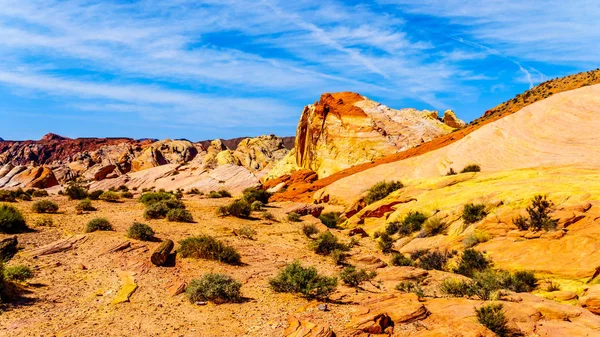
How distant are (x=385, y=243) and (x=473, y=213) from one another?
4.43 m

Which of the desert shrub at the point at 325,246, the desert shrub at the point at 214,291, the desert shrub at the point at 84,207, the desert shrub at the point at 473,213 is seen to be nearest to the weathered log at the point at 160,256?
the desert shrub at the point at 214,291

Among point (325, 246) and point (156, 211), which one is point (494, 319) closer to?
point (325, 246)

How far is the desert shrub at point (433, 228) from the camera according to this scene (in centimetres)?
2044

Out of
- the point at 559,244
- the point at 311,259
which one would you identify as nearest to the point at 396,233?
the point at 311,259

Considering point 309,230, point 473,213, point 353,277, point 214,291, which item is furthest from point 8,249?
point 473,213

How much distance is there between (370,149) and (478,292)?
44089 millimetres

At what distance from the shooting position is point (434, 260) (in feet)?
52.9

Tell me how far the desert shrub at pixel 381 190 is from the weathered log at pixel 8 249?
2239 cm

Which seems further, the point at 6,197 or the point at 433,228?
the point at 6,197

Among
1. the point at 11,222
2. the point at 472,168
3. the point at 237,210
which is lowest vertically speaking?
the point at 237,210

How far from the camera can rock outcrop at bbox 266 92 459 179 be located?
54.8 m

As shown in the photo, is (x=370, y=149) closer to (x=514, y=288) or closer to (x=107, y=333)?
(x=514, y=288)

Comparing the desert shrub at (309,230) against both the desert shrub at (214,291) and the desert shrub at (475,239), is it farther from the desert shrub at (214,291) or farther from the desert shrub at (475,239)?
→ the desert shrub at (214,291)

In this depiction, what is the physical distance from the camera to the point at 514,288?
1219 centimetres
